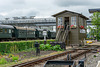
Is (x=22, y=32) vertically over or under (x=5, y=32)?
under

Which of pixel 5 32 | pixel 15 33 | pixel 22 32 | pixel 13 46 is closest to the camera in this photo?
pixel 13 46

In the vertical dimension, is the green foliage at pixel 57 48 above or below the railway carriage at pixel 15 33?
below

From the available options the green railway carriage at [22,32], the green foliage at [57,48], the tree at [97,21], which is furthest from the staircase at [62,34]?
the green railway carriage at [22,32]

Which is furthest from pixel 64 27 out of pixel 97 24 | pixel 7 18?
Answer: pixel 7 18

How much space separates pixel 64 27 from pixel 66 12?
247 centimetres

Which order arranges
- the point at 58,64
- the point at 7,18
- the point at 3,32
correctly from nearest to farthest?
the point at 58,64 → the point at 3,32 → the point at 7,18

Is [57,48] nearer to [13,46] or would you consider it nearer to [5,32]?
[13,46]

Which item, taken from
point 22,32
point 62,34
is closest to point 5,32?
point 22,32

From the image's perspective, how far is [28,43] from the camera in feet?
64.0

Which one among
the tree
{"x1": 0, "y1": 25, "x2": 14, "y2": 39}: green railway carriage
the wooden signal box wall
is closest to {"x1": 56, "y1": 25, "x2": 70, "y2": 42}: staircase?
the wooden signal box wall

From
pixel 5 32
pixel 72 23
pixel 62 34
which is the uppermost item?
pixel 72 23

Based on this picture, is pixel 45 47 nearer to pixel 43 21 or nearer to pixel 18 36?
pixel 18 36

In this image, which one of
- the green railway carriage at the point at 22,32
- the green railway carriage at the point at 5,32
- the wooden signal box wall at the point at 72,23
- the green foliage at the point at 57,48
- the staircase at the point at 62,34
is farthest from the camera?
the green railway carriage at the point at 22,32

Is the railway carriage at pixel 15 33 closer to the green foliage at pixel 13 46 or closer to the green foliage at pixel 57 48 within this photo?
the green foliage at pixel 13 46
